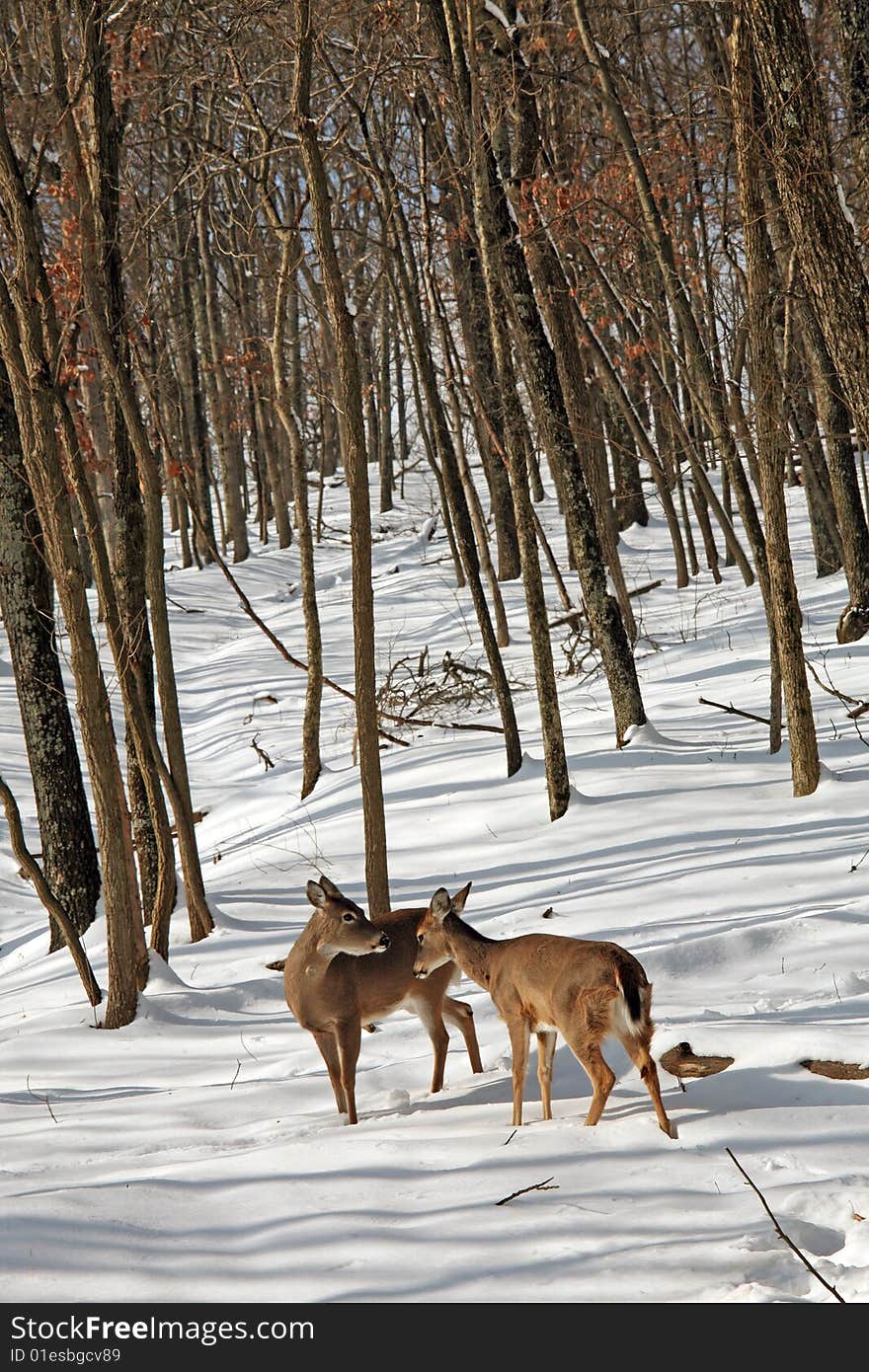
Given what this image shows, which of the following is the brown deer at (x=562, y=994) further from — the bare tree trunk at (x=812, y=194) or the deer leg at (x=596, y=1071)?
the bare tree trunk at (x=812, y=194)

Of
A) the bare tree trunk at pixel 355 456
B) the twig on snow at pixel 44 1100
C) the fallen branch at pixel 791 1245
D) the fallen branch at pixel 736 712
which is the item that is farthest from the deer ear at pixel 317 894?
the fallen branch at pixel 736 712

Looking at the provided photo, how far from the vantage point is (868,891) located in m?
6.67

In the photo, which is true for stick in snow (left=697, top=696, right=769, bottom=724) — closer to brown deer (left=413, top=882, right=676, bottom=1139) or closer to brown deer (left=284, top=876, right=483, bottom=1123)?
brown deer (left=284, top=876, right=483, bottom=1123)

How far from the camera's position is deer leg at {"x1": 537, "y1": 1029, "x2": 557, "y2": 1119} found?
418cm

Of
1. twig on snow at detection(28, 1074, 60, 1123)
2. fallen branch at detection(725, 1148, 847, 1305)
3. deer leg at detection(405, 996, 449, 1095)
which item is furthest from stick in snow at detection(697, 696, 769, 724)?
fallen branch at detection(725, 1148, 847, 1305)

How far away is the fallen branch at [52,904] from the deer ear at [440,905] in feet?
9.67

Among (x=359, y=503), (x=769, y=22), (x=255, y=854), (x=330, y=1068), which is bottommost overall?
(x=255, y=854)

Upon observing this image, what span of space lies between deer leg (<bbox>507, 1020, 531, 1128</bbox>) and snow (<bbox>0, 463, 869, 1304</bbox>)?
3.4 inches

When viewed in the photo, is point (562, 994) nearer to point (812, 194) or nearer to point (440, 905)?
point (440, 905)

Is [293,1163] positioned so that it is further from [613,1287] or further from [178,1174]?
[613,1287]

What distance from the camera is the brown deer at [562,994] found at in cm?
383

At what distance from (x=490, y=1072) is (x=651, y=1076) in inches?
52.7
